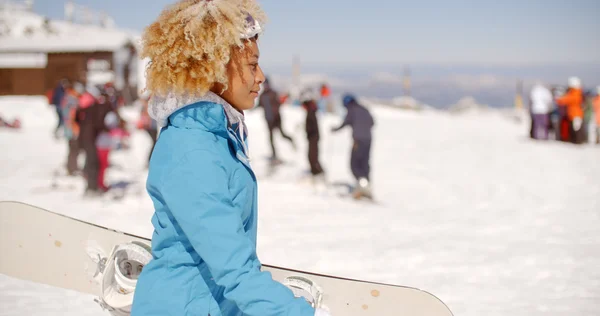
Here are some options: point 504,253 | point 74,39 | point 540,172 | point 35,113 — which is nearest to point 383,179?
point 540,172

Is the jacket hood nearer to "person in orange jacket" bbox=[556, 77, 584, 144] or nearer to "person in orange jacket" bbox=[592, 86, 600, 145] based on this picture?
"person in orange jacket" bbox=[556, 77, 584, 144]

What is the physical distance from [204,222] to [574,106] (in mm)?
15267

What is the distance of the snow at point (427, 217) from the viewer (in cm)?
451

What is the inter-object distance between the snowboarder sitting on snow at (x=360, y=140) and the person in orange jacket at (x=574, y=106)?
8312 millimetres

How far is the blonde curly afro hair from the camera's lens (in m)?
1.47

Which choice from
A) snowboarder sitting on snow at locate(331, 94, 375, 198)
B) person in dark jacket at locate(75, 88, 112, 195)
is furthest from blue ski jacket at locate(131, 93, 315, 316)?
snowboarder sitting on snow at locate(331, 94, 375, 198)

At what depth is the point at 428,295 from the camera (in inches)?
88.9

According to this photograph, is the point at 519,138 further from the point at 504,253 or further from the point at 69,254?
the point at 69,254

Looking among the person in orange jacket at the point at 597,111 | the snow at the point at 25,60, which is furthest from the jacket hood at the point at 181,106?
the snow at the point at 25,60

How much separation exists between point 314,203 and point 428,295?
647 centimetres

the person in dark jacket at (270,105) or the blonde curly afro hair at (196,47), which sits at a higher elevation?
the blonde curly afro hair at (196,47)

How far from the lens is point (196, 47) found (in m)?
1.46

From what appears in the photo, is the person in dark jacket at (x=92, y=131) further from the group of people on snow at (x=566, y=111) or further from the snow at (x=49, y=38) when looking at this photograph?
the snow at (x=49, y=38)

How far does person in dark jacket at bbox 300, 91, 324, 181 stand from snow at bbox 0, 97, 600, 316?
0.40m
